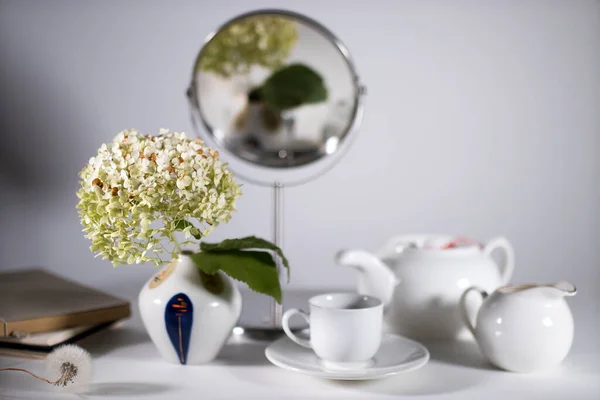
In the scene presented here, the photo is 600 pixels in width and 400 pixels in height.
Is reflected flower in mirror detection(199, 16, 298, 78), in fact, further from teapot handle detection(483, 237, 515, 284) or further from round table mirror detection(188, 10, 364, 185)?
teapot handle detection(483, 237, 515, 284)

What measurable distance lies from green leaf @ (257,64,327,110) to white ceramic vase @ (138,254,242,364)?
45 centimetres

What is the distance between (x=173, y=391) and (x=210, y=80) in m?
0.56

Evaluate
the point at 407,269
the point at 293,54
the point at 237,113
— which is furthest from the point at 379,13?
the point at 407,269

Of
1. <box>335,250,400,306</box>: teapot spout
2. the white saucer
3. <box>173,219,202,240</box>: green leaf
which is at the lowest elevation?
the white saucer

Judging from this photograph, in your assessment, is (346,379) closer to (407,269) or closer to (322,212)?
(407,269)

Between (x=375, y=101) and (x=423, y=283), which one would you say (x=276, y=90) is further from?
(x=423, y=283)

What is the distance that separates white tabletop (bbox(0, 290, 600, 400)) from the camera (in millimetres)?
781

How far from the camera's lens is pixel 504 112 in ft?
4.80

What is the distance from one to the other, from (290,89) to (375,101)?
291 millimetres

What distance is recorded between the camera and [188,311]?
2.78 ft

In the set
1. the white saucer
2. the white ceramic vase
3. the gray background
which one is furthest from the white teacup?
the gray background

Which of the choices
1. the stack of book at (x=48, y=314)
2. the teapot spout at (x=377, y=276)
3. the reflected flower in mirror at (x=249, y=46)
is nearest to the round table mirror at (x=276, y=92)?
the reflected flower in mirror at (x=249, y=46)

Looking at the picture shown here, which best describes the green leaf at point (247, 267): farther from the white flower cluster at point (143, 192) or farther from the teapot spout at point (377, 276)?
the teapot spout at point (377, 276)

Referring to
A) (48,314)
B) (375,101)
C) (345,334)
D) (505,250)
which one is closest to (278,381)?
(345,334)
